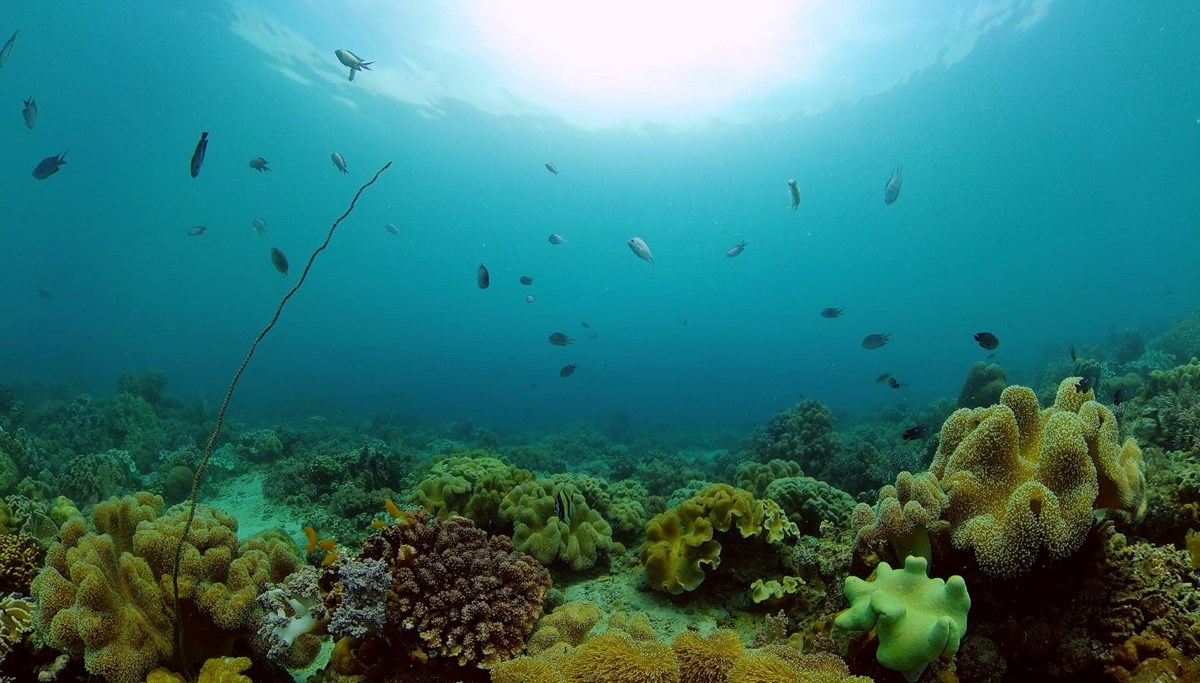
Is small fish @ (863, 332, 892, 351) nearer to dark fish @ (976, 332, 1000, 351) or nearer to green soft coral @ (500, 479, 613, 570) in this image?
dark fish @ (976, 332, 1000, 351)

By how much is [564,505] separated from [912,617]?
307 centimetres

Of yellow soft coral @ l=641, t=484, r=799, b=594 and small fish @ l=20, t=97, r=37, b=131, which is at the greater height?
small fish @ l=20, t=97, r=37, b=131

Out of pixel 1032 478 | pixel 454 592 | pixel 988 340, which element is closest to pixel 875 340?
pixel 988 340

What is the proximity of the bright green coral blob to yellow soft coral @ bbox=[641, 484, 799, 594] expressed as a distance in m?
2.09

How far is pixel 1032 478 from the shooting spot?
9.84 feet

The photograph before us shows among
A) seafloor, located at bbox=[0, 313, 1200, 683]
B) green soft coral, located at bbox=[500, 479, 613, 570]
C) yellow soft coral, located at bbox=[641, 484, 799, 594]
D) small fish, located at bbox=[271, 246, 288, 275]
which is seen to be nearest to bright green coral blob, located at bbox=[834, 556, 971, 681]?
seafloor, located at bbox=[0, 313, 1200, 683]

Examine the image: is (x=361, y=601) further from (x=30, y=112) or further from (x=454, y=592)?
(x=30, y=112)

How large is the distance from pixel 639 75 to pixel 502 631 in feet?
147

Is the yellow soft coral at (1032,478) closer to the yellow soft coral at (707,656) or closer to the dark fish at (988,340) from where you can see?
the yellow soft coral at (707,656)

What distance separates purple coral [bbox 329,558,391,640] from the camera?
124 inches

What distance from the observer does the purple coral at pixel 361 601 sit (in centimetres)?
316

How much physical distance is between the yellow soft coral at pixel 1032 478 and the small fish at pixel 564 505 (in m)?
3.10

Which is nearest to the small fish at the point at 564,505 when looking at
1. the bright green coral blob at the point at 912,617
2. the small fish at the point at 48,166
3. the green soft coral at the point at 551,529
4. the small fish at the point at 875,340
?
the green soft coral at the point at 551,529

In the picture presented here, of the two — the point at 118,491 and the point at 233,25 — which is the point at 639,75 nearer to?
the point at 233,25
